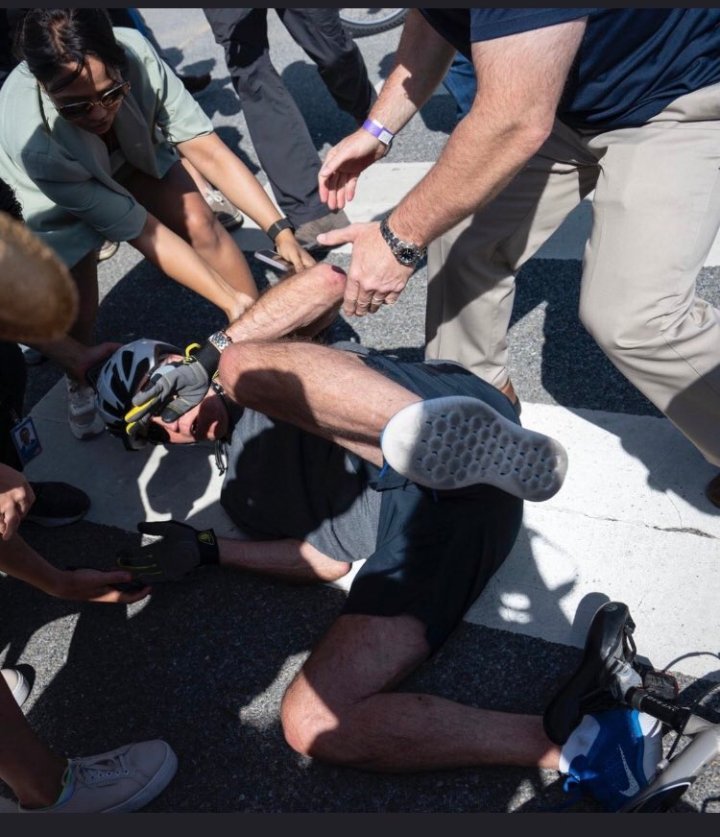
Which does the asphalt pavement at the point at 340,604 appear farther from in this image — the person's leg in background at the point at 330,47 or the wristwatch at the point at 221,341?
the person's leg in background at the point at 330,47

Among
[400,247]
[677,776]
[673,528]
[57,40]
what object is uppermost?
[57,40]

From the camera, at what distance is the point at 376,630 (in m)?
2.21

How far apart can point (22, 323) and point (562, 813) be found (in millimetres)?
1648

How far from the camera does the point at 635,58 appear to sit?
204 cm

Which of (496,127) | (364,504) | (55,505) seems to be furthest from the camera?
(55,505)

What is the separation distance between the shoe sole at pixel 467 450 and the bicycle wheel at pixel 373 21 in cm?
511

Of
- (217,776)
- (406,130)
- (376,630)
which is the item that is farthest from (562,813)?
(406,130)

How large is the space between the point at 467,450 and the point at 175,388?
109cm

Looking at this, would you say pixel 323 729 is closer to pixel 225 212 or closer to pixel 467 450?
pixel 467 450

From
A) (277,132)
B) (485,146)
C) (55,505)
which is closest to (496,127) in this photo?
(485,146)

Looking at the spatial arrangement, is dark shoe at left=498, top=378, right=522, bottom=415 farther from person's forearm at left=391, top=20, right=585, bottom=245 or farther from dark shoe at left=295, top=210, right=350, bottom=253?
dark shoe at left=295, top=210, right=350, bottom=253

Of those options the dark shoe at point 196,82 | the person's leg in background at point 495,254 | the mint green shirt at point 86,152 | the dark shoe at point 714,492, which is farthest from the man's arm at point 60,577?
the dark shoe at point 196,82

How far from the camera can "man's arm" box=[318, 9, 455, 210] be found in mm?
2575

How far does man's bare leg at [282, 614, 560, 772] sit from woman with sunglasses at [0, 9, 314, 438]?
154cm
